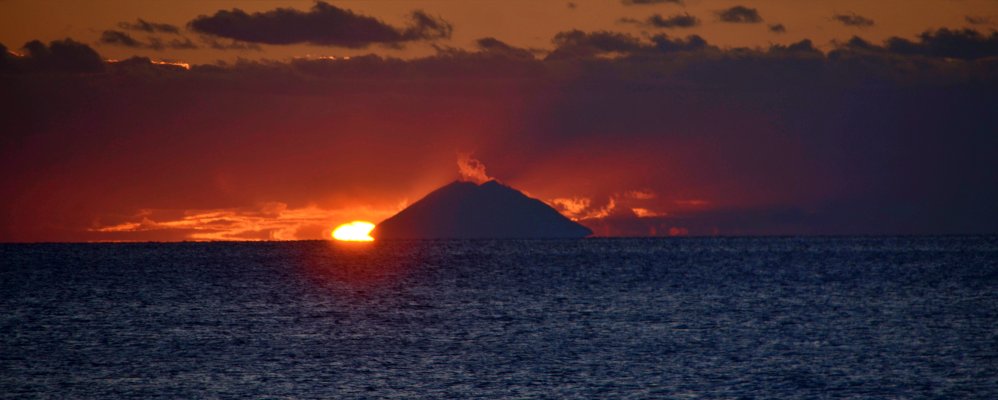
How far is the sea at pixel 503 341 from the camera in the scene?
160 feet

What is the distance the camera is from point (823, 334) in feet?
231

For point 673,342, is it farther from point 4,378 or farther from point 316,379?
point 4,378

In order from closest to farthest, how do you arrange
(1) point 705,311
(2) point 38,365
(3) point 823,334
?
(2) point 38,365 < (3) point 823,334 < (1) point 705,311

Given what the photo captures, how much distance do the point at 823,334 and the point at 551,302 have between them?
3308cm

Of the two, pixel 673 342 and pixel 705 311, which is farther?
pixel 705 311

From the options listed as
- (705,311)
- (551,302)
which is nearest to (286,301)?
(551,302)

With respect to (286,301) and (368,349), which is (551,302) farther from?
(368,349)

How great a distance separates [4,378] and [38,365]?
4256 millimetres

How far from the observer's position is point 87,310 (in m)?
92.1

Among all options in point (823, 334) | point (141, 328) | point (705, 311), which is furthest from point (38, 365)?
point (705, 311)

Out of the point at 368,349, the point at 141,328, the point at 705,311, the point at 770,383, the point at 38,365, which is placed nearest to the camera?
the point at 770,383

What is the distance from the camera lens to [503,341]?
65812 millimetres

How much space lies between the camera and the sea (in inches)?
1921

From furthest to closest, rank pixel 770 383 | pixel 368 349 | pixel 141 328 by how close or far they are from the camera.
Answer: pixel 141 328, pixel 368 349, pixel 770 383
